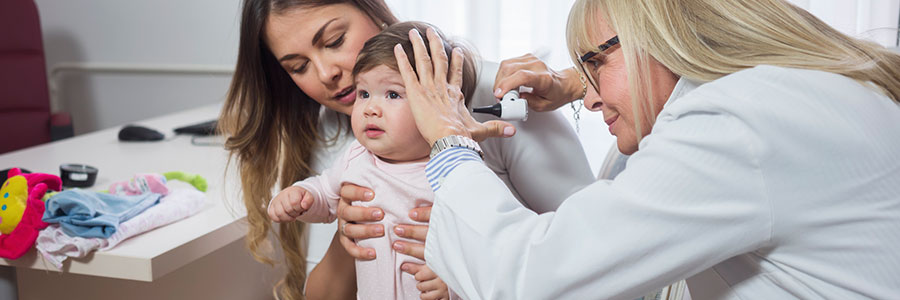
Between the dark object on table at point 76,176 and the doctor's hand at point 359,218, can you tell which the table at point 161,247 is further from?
the doctor's hand at point 359,218

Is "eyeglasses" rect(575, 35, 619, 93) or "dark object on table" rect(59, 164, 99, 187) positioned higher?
"eyeglasses" rect(575, 35, 619, 93)

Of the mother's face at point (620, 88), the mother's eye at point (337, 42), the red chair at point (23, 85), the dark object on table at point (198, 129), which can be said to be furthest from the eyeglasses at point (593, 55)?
the red chair at point (23, 85)

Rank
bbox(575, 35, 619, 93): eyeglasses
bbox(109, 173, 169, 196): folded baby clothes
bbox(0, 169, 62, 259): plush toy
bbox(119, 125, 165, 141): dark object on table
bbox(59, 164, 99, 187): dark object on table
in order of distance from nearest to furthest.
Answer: bbox(575, 35, 619, 93): eyeglasses
bbox(0, 169, 62, 259): plush toy
bbox(109, 173, 169, 196): folded baby clothes
bbox(59, 164, 99, 187): dark object on table
bbox(119, 125, 165, 141): dark object on table

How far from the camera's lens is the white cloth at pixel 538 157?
54.2 inches

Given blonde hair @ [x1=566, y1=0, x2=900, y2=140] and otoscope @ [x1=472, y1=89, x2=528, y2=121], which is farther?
otoscope @ [x1=472, y1=89, x2=528, y2=121]

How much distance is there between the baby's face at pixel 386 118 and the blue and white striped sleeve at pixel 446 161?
0.21 metres

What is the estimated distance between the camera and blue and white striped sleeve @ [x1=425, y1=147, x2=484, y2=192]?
0.94m

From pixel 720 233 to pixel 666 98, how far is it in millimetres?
252

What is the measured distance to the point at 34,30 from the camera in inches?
112

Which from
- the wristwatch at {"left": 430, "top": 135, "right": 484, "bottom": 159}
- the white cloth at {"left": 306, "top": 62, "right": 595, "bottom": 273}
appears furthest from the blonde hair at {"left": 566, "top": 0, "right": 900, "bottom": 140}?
the white cloth at {"left": 306, "top": 62, "right": 595, "bottom": 273}

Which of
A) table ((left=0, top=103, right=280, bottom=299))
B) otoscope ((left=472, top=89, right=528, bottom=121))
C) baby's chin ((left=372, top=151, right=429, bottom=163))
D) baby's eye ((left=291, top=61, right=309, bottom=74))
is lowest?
table ((left=0, top=103, right=280, bottom=299))

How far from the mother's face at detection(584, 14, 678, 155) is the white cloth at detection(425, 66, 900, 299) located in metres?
0.12

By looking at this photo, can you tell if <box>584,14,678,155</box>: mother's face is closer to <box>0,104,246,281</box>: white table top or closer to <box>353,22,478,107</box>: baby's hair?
<box>353,22,478,107</box>: baby's hair

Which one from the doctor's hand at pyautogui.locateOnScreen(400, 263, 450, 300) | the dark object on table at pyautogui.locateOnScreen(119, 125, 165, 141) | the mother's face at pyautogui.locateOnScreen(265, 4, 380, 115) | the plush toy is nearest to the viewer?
the doctor's hand at pyautogui.locateOnScreen(400, 263, 450, 300)
